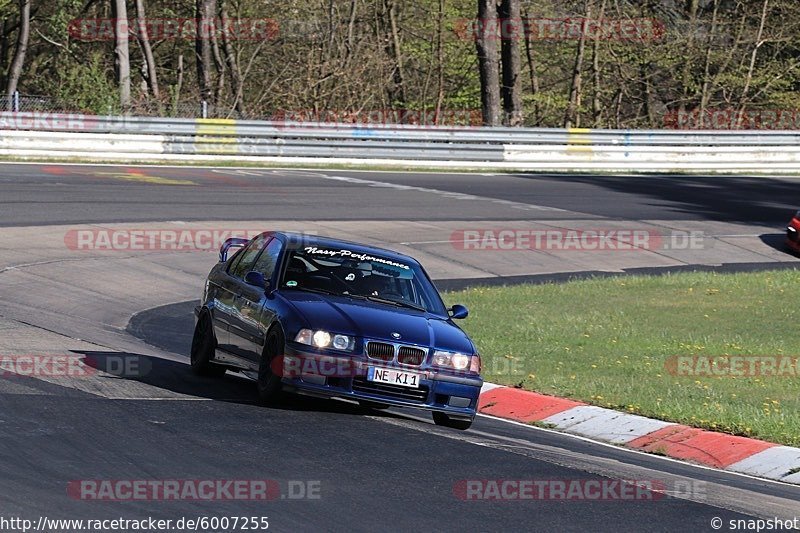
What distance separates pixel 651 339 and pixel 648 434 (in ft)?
15.5

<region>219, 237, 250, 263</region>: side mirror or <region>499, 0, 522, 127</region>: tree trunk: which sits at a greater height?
<region>499, 0, 522, 127</region>: tree trunk

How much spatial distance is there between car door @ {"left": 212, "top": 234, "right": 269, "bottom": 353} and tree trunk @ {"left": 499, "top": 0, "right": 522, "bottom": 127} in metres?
32.0

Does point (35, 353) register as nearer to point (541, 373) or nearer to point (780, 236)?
point (541, 373)

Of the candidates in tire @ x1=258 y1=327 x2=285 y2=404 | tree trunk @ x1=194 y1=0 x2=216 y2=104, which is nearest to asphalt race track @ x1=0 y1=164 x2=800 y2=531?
tire @ x1=258 y1=327 x2=285 y2=404

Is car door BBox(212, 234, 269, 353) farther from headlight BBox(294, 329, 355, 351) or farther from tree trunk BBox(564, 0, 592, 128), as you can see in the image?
tree trunk BBox(564, 0, 592, 128)

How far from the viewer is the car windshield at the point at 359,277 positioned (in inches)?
428

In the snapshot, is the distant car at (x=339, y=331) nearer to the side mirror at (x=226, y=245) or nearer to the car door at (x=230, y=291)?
the car door at (x=230, y=291)

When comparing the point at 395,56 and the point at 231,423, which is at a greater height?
the point at 395,56

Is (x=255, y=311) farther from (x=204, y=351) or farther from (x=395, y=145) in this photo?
(x=395, y=145)

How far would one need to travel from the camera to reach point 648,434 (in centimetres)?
1089

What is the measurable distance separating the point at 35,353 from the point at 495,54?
3237cm

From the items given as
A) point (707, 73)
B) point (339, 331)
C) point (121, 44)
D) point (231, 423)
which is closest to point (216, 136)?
point (121, 44)

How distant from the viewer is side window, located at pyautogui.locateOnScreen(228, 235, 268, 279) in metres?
11.8

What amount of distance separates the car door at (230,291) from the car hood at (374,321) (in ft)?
2.83
